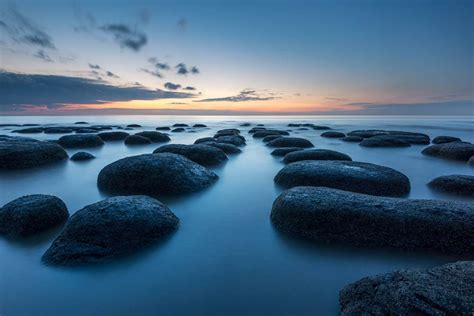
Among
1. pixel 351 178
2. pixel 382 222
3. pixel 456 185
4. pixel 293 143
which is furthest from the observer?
pixel 293 143

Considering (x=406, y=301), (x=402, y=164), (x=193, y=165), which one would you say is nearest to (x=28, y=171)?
(x=193, y=165)

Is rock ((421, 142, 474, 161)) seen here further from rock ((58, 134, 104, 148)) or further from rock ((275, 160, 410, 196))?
rock ((58, 134, 104, 148))

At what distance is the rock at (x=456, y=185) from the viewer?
6.89 metres

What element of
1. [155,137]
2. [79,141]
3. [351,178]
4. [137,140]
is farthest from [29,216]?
[155,137]

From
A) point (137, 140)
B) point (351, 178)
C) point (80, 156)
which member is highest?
point (137, 140)

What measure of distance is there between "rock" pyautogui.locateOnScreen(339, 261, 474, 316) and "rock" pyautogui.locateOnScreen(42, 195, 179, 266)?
3022 mm

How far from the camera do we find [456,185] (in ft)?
23.5

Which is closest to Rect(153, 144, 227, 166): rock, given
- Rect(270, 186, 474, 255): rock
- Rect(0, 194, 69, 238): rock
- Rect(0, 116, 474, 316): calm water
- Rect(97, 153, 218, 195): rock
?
Rect(97, 153, 218, 195): rock

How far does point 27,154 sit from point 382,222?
41.2 ft

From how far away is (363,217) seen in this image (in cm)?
438

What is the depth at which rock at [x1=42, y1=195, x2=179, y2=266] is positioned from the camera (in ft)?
12.4

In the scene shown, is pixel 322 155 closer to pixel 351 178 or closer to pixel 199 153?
pixel 351 178

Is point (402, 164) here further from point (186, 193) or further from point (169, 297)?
point (169, 297)

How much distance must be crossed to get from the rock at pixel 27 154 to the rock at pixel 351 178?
32.8 ft
